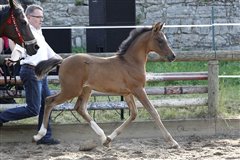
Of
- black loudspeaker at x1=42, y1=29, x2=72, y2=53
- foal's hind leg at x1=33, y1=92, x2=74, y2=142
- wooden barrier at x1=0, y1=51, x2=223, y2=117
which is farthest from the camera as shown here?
black loudspeaker at x1=42, y1=29, x2=72, y2=53

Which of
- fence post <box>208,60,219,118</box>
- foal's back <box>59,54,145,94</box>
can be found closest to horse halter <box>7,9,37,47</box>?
foal's back <box>59,54,145,94</box>

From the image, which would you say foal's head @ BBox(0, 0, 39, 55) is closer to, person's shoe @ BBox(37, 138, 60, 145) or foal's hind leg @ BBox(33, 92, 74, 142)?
foal's hind leg @ BBox(33, 92, 74, 142)

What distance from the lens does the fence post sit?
30.2 feet

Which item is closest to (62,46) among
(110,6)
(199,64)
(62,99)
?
(110,6)

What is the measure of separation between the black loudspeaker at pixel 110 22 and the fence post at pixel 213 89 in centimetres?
450

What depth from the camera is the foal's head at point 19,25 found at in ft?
24.6

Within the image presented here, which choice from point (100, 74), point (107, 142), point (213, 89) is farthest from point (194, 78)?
point (107, 142)

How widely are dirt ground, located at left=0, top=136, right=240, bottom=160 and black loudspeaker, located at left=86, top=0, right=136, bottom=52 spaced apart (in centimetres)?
502

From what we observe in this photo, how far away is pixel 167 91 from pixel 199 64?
14.3ft

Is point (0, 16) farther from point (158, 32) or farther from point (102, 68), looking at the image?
point (158, 32)

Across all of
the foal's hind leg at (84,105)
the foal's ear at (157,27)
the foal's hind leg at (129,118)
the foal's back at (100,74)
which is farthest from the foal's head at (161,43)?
the foal's hind leg at (84,105)

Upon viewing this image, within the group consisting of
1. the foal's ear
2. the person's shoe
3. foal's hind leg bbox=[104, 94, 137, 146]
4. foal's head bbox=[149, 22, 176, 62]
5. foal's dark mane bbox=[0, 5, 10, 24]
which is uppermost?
foal's dark mane bbox=[0, 5, 10, 24]

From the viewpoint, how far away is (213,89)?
30.2 ft

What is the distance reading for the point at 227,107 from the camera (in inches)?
382
